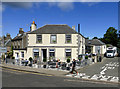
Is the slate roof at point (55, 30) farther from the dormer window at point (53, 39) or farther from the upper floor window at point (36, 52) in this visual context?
the upper floor window at point (36, 52)

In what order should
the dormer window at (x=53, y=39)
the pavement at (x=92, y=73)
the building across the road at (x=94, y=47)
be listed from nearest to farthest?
the pavement at (x=92, y=73) < the dormer window at (x=53, y=39) < the building across the road at (x=94, y=47)

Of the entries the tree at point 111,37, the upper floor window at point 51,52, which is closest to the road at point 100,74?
the upper floor window at point 51,52

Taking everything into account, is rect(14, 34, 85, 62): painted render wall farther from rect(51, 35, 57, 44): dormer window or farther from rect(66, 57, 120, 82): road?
rect(66, 57, 120, 82): road

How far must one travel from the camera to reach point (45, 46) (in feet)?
90.3

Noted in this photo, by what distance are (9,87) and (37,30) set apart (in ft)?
62.6

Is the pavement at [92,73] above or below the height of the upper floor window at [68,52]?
below

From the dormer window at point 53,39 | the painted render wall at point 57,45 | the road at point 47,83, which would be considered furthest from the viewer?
the dormer window at point 53,39

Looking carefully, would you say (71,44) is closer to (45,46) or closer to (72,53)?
(72,53)

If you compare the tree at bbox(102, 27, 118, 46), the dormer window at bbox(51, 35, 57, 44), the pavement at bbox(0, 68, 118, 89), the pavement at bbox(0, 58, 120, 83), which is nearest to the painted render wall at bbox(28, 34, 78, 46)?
the dormer window at bbox(51, 35, 57, 44)

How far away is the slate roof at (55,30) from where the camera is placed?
91.0 feet

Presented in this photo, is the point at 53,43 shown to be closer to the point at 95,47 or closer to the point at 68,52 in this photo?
the point at 68,52

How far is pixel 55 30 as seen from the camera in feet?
92.2

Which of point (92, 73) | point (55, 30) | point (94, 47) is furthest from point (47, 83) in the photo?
point (94, 47)

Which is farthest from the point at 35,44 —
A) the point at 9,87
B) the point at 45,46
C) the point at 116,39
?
the point at 116,39
